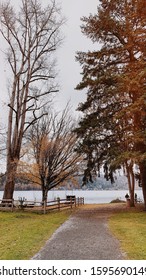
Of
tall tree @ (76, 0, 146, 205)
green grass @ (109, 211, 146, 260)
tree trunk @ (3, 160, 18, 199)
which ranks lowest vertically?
green grass @ (109, 211, 146, 260)

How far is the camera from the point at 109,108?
2198 cm

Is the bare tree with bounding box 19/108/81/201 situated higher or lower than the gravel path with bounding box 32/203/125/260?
higher

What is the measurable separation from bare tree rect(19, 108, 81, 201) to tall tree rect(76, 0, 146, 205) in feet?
17.9

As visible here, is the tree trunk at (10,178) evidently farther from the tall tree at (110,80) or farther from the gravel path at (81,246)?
the gravel path at (81,246)

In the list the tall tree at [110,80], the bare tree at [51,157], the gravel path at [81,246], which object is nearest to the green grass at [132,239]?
the gravel path at [81,246]

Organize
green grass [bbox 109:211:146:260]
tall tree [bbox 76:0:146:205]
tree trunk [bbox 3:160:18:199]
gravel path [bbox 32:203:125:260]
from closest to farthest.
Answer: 1. gravel path [bbox 32:203:125:260]
2. green grass [bbox 109:211:146:260]
3. tall tree [bbox 76:0:146:205]
4. tree trunk [bbox 3:160:18:199]

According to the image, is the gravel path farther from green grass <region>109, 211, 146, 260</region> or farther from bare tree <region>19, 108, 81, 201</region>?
bare tree <region>19, 108, 81, 201</region>

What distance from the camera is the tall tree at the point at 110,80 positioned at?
790 inches

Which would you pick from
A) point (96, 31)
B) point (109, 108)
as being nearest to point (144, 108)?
point (109, 108)

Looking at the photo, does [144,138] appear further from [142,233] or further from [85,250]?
[85,250]

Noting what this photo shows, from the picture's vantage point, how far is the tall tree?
65.8 ft

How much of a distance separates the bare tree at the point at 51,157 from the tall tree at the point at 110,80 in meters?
5.45

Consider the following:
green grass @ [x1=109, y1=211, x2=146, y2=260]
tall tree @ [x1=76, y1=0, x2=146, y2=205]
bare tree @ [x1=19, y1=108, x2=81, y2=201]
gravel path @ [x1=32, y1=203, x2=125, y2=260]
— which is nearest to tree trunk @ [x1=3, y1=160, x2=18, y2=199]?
bare tree @ [x1=19, y1=108, x2=81, y2=201]
